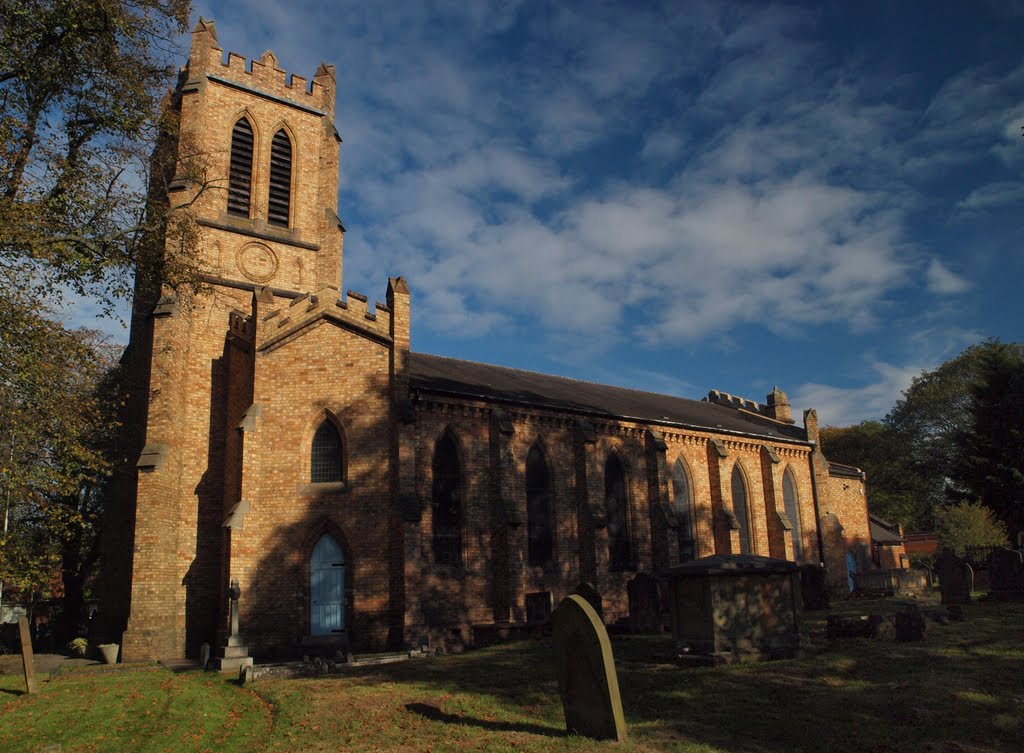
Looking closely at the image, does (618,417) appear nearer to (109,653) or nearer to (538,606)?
(538,606)

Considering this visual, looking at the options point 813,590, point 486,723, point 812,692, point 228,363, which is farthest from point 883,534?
point 486,723

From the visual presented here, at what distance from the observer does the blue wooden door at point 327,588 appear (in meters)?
18.8

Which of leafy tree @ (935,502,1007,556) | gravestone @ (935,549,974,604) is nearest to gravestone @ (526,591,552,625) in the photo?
gravestone @ (935,549,974,604)

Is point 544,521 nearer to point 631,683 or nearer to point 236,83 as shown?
point 631,683

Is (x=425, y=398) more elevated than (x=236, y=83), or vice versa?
(x=236, y=83)

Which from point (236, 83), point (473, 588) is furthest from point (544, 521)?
point (236, 83)

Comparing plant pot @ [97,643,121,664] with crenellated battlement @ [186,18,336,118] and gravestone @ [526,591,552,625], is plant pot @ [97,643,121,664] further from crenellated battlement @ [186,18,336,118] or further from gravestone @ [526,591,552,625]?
crenellated battlement @ [186,18,336,118]

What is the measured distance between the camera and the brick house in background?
1887cm

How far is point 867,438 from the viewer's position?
5938 centimetres

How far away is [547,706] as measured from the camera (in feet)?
36.4

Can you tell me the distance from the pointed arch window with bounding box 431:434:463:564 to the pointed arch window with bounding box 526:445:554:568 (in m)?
2.79

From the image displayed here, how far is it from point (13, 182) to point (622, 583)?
69.6 ft

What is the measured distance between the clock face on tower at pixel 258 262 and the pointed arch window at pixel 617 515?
45.7 feet

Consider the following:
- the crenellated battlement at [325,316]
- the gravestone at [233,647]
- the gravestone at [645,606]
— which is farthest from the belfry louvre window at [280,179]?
the gravestone at [645,606]
